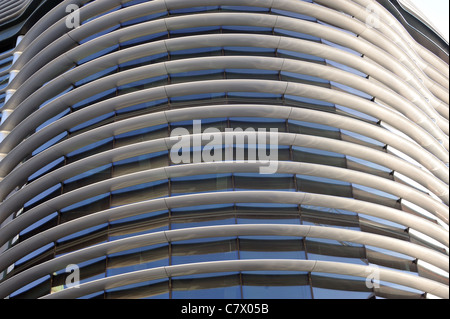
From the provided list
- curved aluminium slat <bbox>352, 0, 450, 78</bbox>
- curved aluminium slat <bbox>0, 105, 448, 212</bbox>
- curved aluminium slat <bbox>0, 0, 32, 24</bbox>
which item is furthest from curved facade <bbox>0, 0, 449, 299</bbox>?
curved aluminium slat <bbox>0, 0, 32, 24</bbox>

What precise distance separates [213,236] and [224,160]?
3.28 metres

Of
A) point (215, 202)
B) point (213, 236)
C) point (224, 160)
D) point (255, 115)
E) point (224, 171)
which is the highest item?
point (255, 115)

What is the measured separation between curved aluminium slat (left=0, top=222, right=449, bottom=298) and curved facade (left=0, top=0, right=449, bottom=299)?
0.06m

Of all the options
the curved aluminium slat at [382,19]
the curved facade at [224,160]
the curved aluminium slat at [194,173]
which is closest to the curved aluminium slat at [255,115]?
the curved facade at [224,160]

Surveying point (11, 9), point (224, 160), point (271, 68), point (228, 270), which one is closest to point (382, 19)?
point (271, 68)

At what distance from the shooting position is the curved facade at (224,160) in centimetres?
2303

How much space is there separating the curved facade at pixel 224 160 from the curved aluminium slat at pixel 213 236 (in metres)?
0.06

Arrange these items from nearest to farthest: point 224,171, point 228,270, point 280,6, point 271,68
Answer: point 228,270 < point 224,171 < point 271,68 < point 280,6

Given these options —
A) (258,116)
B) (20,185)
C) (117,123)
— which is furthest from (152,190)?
(20,185)

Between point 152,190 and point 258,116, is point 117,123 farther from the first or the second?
point 258,116

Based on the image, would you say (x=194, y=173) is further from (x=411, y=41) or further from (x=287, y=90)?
(x=411, y=41)

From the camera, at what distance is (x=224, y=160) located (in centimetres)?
2484

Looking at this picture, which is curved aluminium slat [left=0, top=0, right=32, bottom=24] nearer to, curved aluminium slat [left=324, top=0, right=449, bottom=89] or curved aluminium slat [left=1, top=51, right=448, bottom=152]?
curved aluminium slat [left=1, top=51, right=448, bottom=152]
